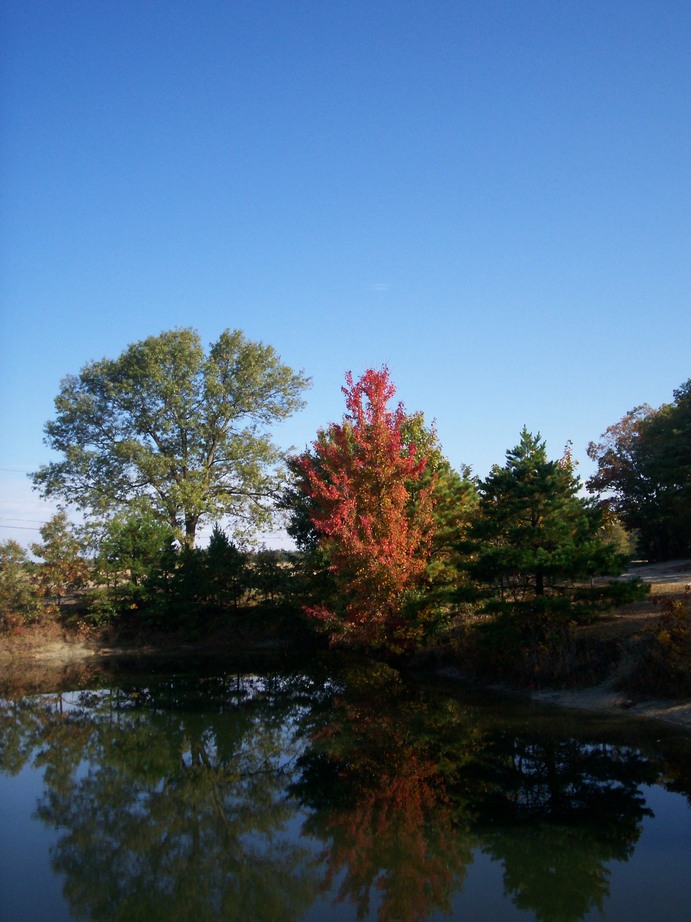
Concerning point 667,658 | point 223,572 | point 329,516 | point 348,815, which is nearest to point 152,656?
point 223,572

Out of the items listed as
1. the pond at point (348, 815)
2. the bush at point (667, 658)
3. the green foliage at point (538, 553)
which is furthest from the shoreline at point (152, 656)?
the green foliage at point (538, 553)

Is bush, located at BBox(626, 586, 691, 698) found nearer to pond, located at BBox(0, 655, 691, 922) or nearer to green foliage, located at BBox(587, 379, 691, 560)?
pond, located at BBox(0, 655, 691, 922)

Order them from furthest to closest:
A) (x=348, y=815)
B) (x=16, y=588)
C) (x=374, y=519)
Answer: (x=16, y=588)
(x=374, y=519)
(x=348, y=815)

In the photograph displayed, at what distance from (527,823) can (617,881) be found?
176 centimetres

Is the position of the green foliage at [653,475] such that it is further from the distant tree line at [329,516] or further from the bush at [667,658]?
the bush at [667,658]

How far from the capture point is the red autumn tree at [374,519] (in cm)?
2178

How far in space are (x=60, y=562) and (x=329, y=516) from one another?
1722cm

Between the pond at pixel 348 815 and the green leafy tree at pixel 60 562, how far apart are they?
17367 mm

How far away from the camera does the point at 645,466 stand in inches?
1474

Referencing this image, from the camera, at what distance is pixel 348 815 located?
945 centimetres

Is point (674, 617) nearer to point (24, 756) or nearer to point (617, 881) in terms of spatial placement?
point (617, 881)

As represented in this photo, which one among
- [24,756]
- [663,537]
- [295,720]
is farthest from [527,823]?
[663,537]

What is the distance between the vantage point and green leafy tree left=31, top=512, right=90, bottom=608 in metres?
33.6

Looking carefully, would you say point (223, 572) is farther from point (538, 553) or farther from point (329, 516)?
point (538, 553)
